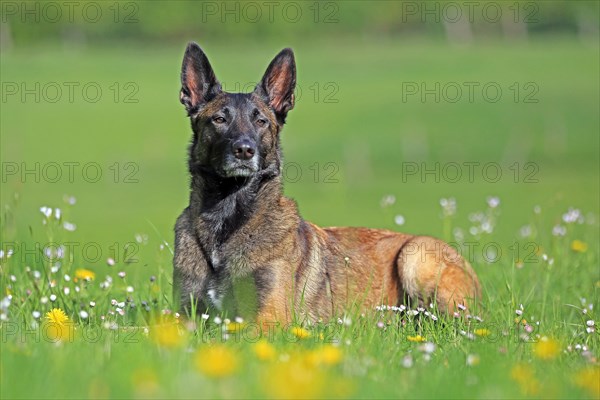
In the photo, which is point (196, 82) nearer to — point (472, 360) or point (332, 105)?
point (472, 360)

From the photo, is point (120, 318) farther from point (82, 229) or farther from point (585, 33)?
point (585, 33)

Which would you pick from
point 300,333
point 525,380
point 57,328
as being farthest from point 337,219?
point 525,380

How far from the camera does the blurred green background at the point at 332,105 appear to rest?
23734 mm

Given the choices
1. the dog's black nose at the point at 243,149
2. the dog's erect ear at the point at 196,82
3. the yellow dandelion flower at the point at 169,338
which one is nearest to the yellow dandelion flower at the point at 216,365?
the yellow dandelion flower at the point at 169,338

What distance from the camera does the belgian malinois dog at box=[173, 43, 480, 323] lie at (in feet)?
20.3

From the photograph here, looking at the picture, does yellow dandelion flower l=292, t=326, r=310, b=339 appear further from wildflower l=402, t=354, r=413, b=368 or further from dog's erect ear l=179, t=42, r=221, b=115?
dog's erect ear l=179, t=42, r=221, b=115

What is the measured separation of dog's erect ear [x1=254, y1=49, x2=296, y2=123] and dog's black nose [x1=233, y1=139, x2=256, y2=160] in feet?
2.38

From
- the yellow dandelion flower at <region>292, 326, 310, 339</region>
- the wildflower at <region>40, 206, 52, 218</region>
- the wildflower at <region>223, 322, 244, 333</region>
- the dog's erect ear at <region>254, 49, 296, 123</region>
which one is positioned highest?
the dog's erect ear at <region>254, 49, 296, 123</region>

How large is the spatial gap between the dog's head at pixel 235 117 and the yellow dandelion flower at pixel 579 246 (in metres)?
3.09

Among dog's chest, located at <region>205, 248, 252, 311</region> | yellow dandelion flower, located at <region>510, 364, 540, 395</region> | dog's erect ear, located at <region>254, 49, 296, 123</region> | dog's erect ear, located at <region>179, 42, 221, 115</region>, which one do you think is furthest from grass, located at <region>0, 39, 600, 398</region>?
dog's erect ear, located at <region>179, 42, 221, 115</region>

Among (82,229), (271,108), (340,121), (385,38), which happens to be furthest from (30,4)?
(271,108)

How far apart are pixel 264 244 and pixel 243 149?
25.2 inches

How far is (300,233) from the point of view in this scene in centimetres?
659

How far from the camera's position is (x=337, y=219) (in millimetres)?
19516
